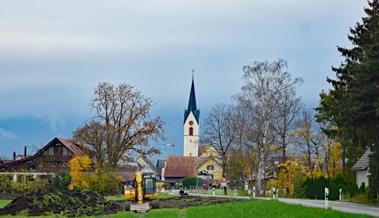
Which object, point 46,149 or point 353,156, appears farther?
point 46,149

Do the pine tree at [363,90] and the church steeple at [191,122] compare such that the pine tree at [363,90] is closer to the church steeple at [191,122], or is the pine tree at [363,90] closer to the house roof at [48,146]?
the house roof at [48,146]

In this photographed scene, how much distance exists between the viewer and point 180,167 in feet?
466

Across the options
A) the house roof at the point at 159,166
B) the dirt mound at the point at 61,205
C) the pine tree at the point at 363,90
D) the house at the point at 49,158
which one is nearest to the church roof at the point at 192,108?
the house roof at the point at 159,166

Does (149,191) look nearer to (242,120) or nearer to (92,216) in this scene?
(92,216)

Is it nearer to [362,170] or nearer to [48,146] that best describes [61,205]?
[362,170]

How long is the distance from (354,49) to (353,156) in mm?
25052

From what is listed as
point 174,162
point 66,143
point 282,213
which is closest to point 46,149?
point 66,143

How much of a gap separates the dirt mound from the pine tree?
15.1 meters

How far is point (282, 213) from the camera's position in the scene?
101 feet

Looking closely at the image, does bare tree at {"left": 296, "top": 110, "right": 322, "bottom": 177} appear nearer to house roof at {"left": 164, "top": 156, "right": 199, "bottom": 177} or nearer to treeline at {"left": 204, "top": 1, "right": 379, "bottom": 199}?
treeline at {"left": 204, "top": 1, "right": 379, "bottom": 199}

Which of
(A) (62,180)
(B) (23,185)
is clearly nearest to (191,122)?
(B) (23,185)

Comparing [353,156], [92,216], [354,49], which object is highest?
[354,49]

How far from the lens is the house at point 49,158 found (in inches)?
3563

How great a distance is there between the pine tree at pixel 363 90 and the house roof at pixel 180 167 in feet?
314
